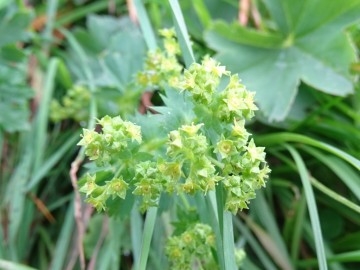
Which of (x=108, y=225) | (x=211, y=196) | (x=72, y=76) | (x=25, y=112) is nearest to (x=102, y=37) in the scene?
(x=72, y=76)

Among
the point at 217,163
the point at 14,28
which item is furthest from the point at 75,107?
the point at 217,163

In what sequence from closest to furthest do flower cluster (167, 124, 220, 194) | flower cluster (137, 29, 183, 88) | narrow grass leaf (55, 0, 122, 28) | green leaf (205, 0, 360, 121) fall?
flower cluster (167, 124, 220, 194)
flower cluster (137, 29, 183, 88)
green leaf (205, 0, 360, 121)
narrow grass leaf (55, 0, 122, 28)

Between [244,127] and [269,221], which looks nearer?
[244,127]

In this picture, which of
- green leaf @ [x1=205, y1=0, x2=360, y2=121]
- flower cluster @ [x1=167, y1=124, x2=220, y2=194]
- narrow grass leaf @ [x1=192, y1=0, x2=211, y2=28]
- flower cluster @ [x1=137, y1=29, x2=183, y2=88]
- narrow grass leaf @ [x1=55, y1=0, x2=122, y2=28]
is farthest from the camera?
narrow grass leaf @ [x1=55, y1=0, x2=122, y2=28]

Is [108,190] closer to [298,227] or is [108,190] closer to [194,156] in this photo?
[194,156]

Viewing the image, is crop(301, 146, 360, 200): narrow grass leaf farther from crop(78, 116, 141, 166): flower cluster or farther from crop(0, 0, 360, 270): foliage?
crop(78, 116, 141, 166): flower cluster

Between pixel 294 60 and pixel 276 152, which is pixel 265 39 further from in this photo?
pixel 276 152

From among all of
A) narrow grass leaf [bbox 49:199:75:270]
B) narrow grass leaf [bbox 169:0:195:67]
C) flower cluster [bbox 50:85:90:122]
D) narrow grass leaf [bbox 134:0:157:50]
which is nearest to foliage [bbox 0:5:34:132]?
flower cluster [bbox 50:85:90:122]
